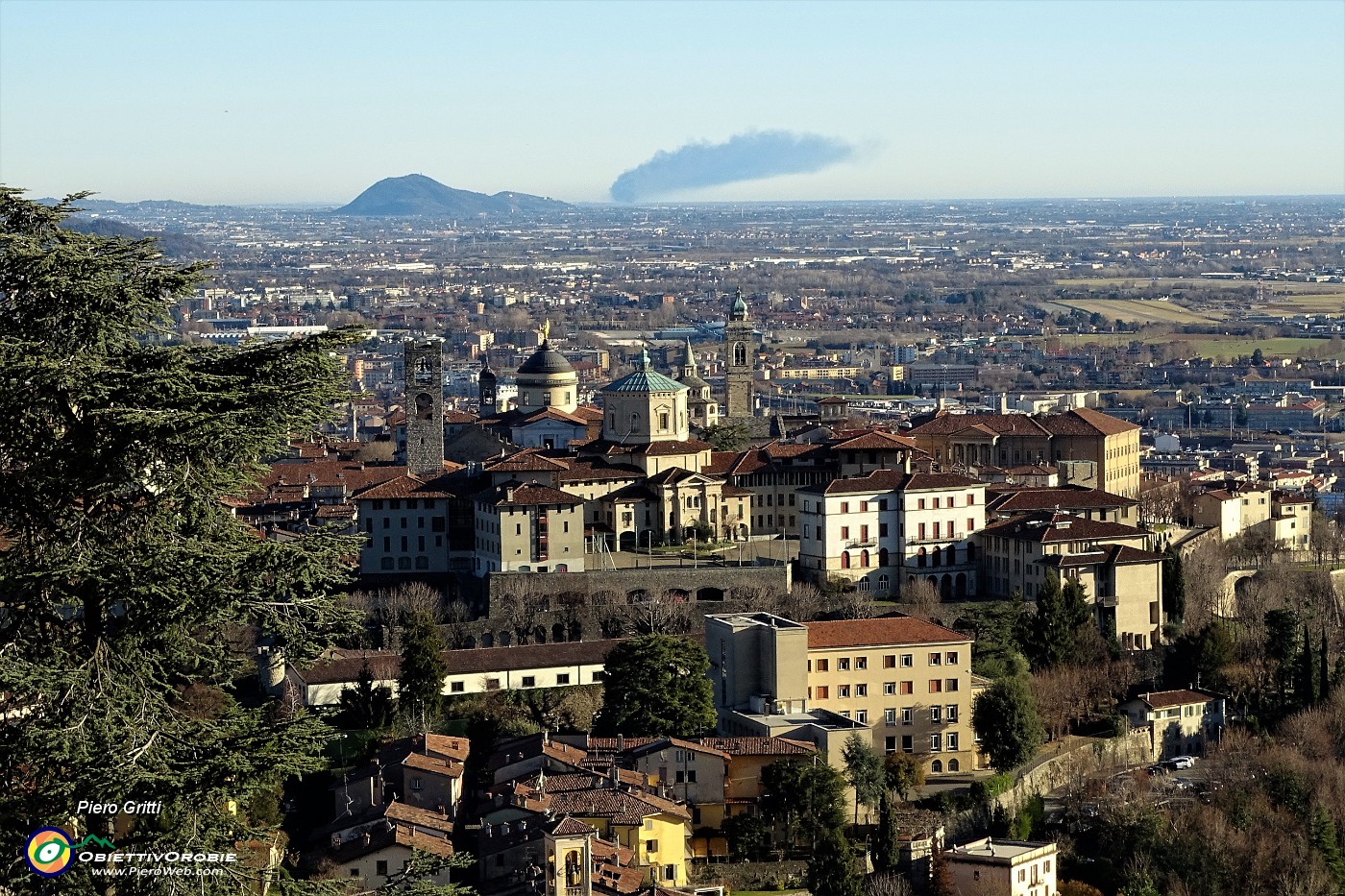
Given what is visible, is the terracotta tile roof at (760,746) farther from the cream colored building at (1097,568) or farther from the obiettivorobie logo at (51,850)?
the obiettivorobie logo at (51,850)

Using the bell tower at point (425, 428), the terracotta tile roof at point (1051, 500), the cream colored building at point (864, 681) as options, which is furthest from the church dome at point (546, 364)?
the cream colored building at point (864, 681)

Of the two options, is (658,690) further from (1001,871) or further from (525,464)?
(525,464)

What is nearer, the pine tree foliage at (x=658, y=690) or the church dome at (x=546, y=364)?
the pine tree foliage at (x=658, y=690)

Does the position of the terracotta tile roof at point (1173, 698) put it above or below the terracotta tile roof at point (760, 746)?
below

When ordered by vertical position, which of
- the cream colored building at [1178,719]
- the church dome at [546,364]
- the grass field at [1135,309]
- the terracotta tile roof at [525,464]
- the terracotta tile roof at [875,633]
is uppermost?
the church dome at [546,364]

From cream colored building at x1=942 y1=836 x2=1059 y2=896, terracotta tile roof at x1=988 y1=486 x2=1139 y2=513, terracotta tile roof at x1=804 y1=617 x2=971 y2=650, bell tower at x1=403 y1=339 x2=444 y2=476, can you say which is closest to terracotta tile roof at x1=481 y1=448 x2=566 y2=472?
bell tower at x1=403 y1=339 x2=444 y2=476
